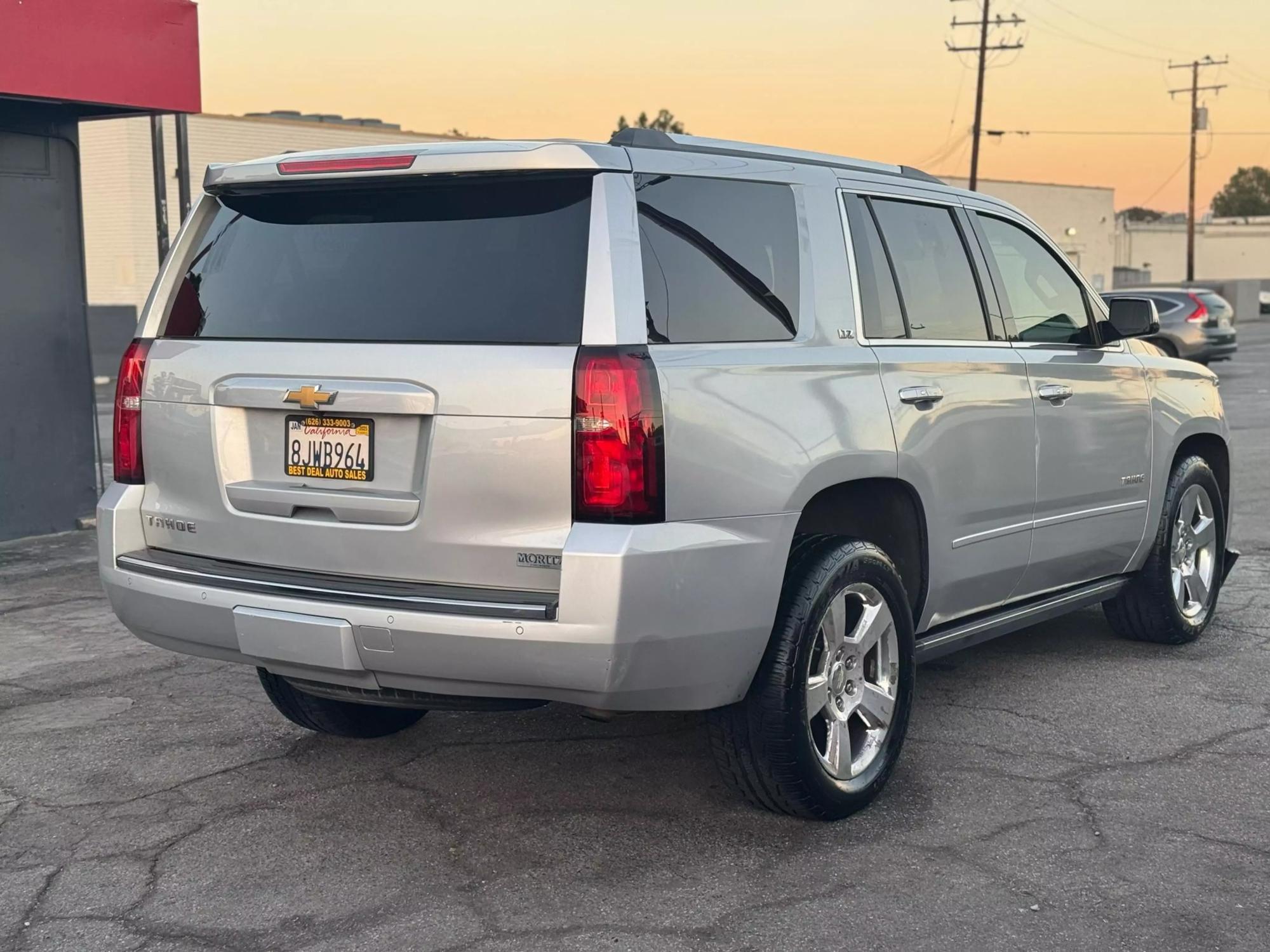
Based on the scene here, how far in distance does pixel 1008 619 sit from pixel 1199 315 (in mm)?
22427

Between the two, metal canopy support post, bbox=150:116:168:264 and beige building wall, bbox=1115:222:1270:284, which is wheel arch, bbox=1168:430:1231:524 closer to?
metal canopy support post, bbox=150:116:168:264

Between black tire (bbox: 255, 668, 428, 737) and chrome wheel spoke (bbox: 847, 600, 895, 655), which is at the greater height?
chrome wheel spoke (bbox: 847, 600, 895, 655)

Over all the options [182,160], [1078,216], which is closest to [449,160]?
[182,160]

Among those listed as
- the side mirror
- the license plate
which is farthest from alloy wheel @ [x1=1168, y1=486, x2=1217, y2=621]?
the license plate

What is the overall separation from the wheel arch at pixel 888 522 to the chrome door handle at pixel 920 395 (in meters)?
0.26

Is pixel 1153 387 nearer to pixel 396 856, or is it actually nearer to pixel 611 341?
pixel 611 341

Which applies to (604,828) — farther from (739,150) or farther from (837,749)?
(739,150)

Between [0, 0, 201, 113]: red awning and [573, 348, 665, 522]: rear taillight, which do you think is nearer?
[573, 348, 665, 522]: rear taillight

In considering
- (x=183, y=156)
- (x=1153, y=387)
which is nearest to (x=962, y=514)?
(x=1153, y=387)

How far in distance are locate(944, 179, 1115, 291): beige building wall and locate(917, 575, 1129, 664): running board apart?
62067mm

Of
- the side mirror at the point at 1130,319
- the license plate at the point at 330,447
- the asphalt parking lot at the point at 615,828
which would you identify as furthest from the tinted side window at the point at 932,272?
the license plate at the point at 330,447

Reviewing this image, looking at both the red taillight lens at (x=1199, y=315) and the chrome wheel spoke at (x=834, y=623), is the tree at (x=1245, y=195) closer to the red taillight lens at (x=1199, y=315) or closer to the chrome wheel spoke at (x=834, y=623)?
the red taillight lens at (x=1199, y=315)

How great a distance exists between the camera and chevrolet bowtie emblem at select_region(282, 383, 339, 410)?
395 centimetres

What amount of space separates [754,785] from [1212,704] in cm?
230
